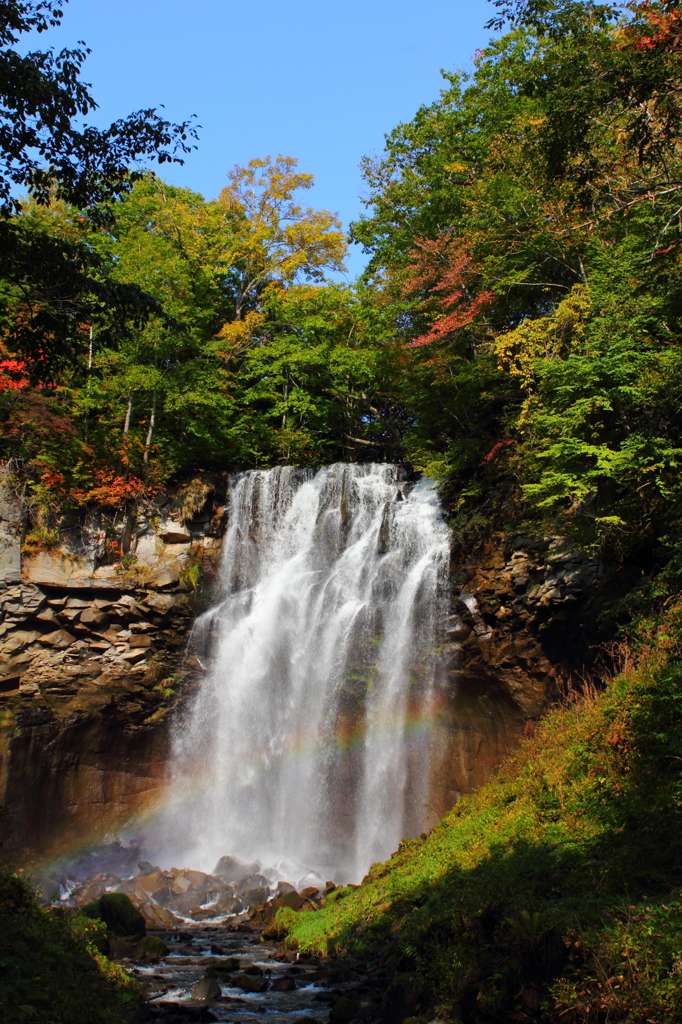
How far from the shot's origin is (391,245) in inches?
993

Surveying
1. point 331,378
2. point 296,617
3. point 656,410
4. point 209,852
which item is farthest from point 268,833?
point 331,378

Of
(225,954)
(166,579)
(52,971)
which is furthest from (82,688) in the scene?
(52,971)

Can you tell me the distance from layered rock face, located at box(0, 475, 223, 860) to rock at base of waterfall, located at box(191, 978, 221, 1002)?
8.91 m

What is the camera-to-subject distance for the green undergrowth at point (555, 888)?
575cm

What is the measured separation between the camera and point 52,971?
265 inches

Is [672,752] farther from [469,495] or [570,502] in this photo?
[469,495]

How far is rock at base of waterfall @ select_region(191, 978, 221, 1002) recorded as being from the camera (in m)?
8.76

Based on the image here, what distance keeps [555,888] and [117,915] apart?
25.7 ft

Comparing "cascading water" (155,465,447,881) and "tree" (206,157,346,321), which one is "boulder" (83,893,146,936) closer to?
"cascading water" (155,465,447,881)

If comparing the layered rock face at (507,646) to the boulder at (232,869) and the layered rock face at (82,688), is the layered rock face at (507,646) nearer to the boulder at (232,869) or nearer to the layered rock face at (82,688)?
the boulder at (232,869)

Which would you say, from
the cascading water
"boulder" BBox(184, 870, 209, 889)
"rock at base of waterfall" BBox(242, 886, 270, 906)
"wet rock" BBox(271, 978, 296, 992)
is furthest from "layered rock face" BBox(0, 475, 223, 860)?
"wet rock" BBox(271, 978, 296, 992)

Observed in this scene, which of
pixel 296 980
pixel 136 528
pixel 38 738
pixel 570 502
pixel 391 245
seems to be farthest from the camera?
pixel 391 245

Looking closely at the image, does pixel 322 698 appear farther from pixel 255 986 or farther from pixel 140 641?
pixel 255 986

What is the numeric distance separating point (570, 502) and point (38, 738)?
13811 millimetres
